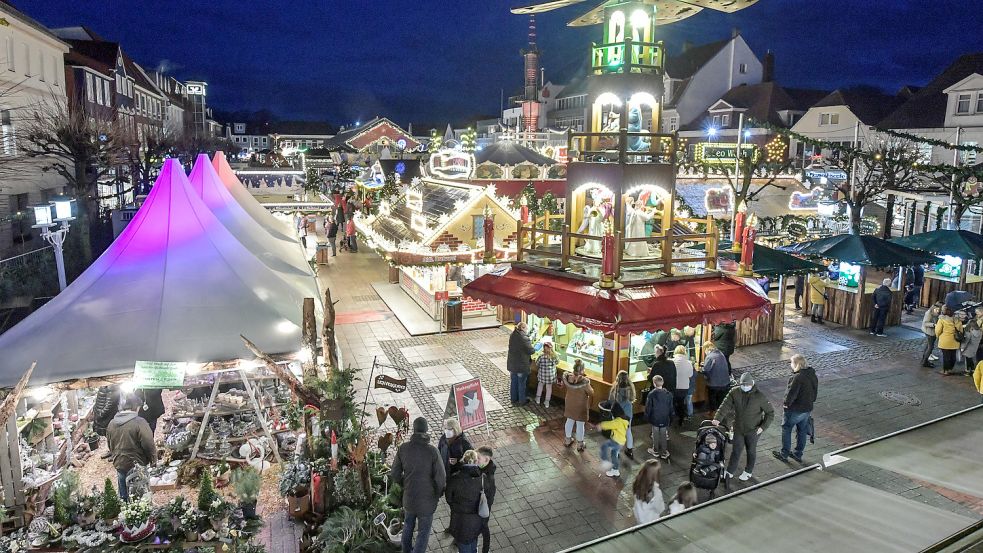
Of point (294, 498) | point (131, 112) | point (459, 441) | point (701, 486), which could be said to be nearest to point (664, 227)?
point (701, 486)

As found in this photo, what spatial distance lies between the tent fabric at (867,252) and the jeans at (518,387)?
1001 cm

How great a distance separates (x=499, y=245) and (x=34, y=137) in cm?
1655

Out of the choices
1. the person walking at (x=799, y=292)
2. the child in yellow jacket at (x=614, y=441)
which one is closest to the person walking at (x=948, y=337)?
the person walking at (x=799, y=292)

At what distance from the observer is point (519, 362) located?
40.0 ft

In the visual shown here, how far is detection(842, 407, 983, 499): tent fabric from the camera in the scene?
3590 mm

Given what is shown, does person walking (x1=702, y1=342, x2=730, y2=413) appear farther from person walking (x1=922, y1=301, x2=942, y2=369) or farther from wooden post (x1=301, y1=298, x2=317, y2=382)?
wooden post (x1=301, y1=298, x2=317, y2=382)

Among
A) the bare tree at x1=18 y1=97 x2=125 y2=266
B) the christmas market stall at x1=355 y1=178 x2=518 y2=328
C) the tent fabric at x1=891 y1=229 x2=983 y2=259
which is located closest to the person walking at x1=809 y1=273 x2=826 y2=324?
the tent fabric at x1=891 y1=229 x2=983 y2=259

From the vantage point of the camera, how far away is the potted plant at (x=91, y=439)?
10.1 m

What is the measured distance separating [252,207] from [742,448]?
1388 cm

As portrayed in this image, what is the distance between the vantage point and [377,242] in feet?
68.3

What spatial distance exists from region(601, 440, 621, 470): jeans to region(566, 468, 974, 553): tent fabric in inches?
236

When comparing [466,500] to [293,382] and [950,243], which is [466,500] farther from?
[950,243]

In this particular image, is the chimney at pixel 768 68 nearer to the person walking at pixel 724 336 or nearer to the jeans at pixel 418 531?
the person walking at pixel 724 336

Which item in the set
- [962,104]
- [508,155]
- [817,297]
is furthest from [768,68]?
[817,297]
